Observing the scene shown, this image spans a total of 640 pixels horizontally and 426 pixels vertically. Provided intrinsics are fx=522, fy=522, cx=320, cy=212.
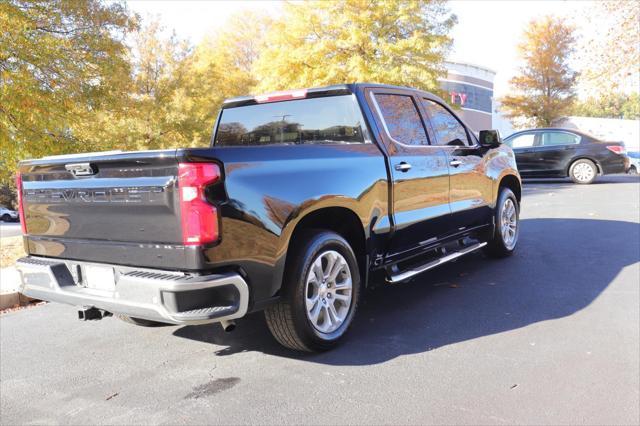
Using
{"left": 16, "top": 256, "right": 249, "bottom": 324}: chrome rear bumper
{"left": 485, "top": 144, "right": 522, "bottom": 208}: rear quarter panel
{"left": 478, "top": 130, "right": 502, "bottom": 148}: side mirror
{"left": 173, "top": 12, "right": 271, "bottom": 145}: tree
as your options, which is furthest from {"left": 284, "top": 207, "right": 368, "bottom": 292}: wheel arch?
{"left": 173, "top": 12, "right": 271, "bottom": 145}: tree

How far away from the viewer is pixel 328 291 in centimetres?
366

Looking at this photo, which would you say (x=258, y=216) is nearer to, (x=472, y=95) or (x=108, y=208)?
(x=108, y=208)

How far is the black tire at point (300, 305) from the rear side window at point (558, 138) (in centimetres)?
1359

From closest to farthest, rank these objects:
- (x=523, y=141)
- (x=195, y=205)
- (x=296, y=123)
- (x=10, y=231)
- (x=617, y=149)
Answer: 1. (x=195, y=205)
2. (x=296, y=123)
3. (x=617, y=149)
4. (x=523, y=141)
5. (x=10, y=231)

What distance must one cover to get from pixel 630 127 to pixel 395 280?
74549 millimetres

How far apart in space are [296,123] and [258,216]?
1.59 m

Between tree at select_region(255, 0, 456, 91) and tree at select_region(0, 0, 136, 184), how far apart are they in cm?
1108

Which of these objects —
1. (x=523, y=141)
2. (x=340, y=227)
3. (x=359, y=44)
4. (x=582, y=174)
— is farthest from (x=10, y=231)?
(x=340, y=227)

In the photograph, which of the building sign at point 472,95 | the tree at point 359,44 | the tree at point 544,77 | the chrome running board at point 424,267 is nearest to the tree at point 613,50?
the tree at point 359,44

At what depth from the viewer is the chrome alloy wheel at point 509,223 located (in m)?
6.23

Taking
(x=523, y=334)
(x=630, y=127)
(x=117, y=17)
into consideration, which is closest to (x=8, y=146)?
(x=117, y=17)

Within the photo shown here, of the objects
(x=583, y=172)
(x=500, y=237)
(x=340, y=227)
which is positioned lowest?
(x=500, y=237)

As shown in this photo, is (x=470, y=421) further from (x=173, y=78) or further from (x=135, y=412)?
(x=173, y=78)

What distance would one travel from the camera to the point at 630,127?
218 feet
